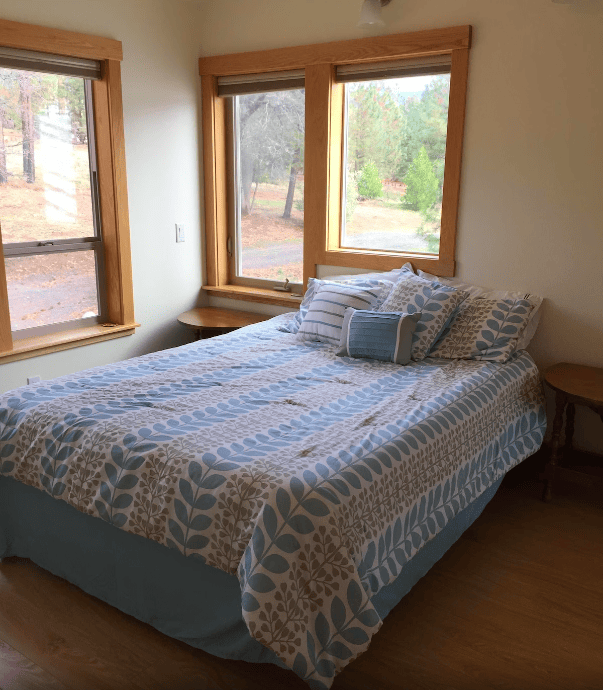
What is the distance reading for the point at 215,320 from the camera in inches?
158

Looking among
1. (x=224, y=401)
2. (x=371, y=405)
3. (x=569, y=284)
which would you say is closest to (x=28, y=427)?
(x=224, y=401)

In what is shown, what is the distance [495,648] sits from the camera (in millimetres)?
2082

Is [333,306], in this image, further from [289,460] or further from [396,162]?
[289,460]

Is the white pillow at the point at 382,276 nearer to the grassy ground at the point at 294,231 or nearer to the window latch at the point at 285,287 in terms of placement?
the grassy ground at the point at 294,231

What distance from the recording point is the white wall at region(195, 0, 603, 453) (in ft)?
9.74

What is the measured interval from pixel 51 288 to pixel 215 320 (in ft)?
3.16

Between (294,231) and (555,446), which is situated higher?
(294,231)

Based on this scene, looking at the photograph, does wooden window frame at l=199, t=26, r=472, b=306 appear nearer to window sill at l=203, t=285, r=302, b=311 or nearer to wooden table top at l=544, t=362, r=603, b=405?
window sill at l=203, t=285, r=302, b=311

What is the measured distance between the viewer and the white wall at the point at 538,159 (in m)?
2.97

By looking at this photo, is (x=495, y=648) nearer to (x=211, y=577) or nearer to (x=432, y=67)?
(x=211, y=577)

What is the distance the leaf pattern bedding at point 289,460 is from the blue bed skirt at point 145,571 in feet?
0.31

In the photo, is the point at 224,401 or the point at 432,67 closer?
the point at 224,401

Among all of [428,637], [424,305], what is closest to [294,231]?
[424,305]

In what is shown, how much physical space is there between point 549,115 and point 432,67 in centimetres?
66
